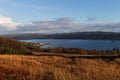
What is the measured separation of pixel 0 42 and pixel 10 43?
2.78m

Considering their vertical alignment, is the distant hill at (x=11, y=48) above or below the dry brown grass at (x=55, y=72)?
below

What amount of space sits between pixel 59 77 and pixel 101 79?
132cm

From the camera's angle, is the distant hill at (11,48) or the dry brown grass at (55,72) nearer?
the dry brown grass at (55,72)

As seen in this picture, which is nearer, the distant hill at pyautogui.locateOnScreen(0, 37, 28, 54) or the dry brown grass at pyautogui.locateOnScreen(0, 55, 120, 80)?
the dry brown grass at pyautogui.locateOnScreen(0, 55, 120, 80)

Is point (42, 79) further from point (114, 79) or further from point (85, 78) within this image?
point (114, 79)

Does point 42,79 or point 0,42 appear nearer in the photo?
point 42,79

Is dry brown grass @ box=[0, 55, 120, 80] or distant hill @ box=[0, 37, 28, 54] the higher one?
dry brown grass @ box=[0, 55, 120, 80]

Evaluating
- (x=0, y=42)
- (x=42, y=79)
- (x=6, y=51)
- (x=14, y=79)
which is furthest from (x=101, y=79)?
(x=0, y=42)

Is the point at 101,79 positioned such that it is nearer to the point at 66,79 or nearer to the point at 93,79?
the point at 93,79

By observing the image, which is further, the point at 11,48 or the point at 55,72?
the point at 11,48

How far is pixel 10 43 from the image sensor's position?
70.4m

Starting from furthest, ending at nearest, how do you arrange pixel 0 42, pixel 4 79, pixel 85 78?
pixel 0 42 < pixel 85 78 < pixel 4 79

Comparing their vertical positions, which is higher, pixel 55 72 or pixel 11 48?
pixel 55 72

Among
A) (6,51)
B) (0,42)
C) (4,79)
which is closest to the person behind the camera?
(4,79)
